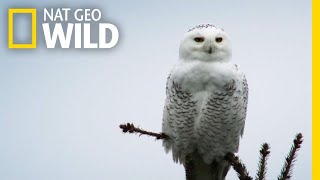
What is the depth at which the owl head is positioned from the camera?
3.53 meters

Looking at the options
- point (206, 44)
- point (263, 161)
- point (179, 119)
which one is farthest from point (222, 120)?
point (263, 161)

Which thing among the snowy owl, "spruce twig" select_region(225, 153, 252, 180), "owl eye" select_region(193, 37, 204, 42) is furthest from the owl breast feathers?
"spruce twig" select_region(225, 153, 252, 180)

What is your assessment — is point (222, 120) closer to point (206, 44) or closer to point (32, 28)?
point (206, 44)

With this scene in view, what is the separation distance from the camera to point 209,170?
12.7ft

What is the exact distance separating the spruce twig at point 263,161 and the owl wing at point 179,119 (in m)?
1.11

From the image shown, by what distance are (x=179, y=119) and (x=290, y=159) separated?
4.08ft

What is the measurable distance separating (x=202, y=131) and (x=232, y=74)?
43 cm

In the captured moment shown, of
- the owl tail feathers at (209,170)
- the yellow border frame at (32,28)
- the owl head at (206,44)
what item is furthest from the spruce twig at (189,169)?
the yellow border frame at (32,28)

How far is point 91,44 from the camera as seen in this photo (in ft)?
16.0

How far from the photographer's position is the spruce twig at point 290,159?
8.06ft

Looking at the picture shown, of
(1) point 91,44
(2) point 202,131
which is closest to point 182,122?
(2) point 202,131

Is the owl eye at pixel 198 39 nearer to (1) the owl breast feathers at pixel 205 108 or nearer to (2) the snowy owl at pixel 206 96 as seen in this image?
(2) the snowy owl at pixel 206 96

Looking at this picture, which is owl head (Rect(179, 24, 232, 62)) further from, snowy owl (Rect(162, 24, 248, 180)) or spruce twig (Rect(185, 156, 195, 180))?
spruce twig (Rect(185, 156, 195, 180))

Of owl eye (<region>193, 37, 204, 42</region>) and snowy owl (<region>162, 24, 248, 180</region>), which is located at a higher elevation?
owl eye (<region>193, 37, 204, 42</region>)
